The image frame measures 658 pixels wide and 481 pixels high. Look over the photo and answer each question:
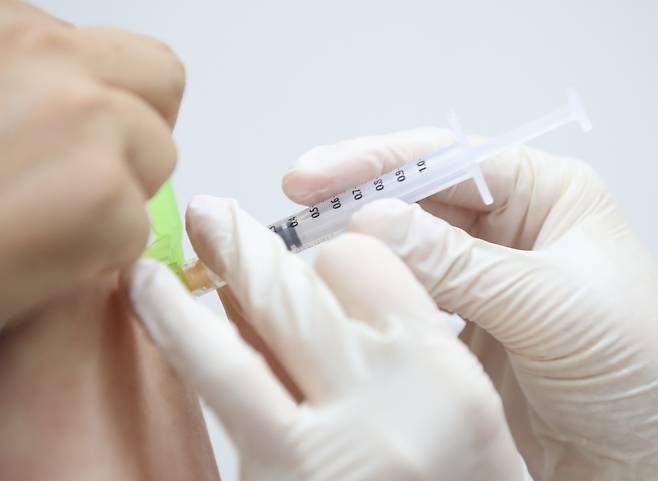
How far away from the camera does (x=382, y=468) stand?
1.71ft

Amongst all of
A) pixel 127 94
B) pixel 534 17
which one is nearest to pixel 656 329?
pixel 127 94

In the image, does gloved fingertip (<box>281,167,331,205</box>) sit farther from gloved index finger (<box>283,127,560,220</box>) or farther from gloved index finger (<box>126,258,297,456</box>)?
gloved index finger (<box>126,258,297,456</box>)

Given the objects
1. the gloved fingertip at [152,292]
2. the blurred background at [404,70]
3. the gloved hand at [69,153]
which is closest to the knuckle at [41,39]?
the gloved hand at [69,153]

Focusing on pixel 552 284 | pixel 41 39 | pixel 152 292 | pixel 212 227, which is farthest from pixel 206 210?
pixel 552 284

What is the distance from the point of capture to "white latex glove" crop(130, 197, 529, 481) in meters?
0.52

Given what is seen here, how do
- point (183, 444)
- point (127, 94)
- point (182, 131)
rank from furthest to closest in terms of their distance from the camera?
point (182, 131), point (183, 444), point (127, 94)

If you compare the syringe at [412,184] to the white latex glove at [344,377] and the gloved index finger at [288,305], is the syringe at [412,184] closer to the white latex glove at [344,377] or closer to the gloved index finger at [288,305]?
the gloved index finger at [288,305]

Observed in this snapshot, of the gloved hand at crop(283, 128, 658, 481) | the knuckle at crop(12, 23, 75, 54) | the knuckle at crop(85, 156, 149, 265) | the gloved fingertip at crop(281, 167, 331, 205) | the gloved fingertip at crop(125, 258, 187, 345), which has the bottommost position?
the gloved hand at crop(283, 128, 658, 481)

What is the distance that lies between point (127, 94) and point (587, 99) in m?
1.18

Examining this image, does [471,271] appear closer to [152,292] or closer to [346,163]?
[346,163]

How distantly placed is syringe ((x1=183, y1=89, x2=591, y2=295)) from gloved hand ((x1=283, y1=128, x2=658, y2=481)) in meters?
0.05

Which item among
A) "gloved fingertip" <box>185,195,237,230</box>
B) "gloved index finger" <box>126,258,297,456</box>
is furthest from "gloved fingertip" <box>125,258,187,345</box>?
"gloved fingertip" <box>185,195,237,230</box>

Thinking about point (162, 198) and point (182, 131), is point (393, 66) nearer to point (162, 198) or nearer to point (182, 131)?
point (182, 131)

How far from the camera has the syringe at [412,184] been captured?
2.48ft
